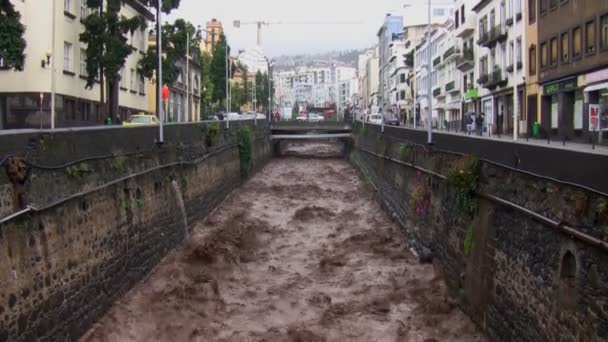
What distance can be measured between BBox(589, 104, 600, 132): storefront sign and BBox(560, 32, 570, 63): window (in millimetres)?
7691

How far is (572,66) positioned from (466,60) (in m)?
23.3

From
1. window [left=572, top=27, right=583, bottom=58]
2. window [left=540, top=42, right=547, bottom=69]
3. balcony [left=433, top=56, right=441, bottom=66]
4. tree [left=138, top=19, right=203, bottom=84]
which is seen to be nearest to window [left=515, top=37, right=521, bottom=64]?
window [left=540, top=42, right=547, bottom=69]

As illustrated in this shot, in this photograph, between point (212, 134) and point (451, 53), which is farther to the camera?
point (451, 53)

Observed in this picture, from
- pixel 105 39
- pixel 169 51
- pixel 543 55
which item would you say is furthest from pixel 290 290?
pixel 169 51

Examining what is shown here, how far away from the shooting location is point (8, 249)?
8977mm

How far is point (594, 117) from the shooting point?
28.2 m

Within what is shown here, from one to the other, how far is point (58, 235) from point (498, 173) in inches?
272

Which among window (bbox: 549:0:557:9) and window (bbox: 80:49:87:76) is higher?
window (bbox: 549:0:557:9)

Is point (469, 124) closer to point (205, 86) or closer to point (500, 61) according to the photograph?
point (500, 61)

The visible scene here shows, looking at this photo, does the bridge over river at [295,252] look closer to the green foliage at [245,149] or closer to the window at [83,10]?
the green foliage at [245,149]

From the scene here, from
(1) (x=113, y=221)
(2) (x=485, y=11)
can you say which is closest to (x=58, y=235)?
(1) (x=113, y=221)

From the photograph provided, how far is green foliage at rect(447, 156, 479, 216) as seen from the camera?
13.2m

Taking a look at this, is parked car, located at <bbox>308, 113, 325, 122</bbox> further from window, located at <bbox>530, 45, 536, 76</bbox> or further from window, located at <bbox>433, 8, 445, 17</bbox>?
window, located at <bbox>530, 45, 536, 76</bbox>

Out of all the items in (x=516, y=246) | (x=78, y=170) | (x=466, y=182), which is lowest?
(x=516, y=246)
